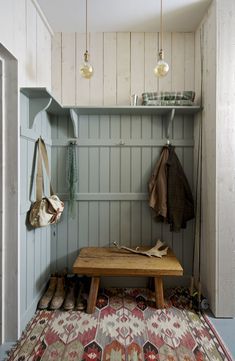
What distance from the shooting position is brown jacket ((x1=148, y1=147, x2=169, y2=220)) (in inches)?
94.0

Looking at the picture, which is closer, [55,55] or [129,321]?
[129,321]

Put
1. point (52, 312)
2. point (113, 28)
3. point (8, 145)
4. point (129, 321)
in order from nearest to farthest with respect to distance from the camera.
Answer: point (8, 145)
point (129, 321)
point (52, 312)
point (113, 28)

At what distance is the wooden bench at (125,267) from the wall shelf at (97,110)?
118 cm

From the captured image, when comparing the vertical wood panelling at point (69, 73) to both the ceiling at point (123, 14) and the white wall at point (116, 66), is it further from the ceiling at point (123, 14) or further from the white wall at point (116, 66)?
the ceiling at point (123, 14)

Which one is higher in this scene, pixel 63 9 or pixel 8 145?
pixel 63 9

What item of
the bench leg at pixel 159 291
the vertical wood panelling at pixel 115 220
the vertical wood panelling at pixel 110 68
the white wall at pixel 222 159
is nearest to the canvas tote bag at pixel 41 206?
the vertical wood panelling at pixel 115 220

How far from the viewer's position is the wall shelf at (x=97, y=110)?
6.43ft

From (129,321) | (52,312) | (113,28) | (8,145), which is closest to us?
(8,145)

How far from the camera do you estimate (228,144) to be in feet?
6.68

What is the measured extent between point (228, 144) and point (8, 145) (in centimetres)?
167

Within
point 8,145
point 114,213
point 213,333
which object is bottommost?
point 213,333

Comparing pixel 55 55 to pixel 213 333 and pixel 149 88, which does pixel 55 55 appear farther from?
pixel 213 333

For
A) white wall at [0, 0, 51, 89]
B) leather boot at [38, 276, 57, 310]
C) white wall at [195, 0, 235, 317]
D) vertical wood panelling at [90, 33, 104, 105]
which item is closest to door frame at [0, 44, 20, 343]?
white wall at [0, 0, 51, 89]

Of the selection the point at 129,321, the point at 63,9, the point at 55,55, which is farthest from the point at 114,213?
the point at 63,9
